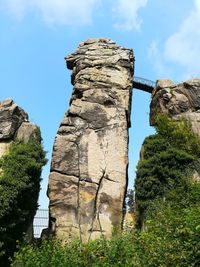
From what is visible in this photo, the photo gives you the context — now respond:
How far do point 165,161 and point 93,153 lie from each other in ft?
9.29

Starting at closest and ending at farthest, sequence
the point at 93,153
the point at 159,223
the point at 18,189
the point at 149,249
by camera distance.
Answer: the point at 149,249 < the point at 159,223 < the point at 18,189 < the point at 93,153

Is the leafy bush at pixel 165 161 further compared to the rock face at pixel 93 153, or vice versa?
the leafy bush at pixel 165 161

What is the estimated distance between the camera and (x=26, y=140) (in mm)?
19375

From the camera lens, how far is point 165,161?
65.1 feet

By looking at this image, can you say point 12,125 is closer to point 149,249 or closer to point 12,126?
point 12,126

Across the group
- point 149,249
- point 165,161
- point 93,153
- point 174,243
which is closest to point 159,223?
point 149,249

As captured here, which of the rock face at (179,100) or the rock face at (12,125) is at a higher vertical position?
the rock face at (179,100)

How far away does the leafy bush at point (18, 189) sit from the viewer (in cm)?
1653

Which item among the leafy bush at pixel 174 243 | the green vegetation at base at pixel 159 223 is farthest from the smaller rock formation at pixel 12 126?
the leafy bush at pixel 174 243

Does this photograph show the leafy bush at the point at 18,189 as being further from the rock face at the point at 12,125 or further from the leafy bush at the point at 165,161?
the leafy bush at the point at 165,161

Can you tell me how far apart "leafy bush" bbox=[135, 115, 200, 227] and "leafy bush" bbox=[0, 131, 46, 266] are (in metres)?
3.99

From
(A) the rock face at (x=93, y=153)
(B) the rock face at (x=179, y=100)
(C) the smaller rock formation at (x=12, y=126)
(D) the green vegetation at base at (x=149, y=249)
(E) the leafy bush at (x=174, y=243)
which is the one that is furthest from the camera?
(B) the rock face at (x=179, y=100)

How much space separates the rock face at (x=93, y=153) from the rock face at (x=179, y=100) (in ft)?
5.83

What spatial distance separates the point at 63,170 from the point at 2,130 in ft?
9.27
